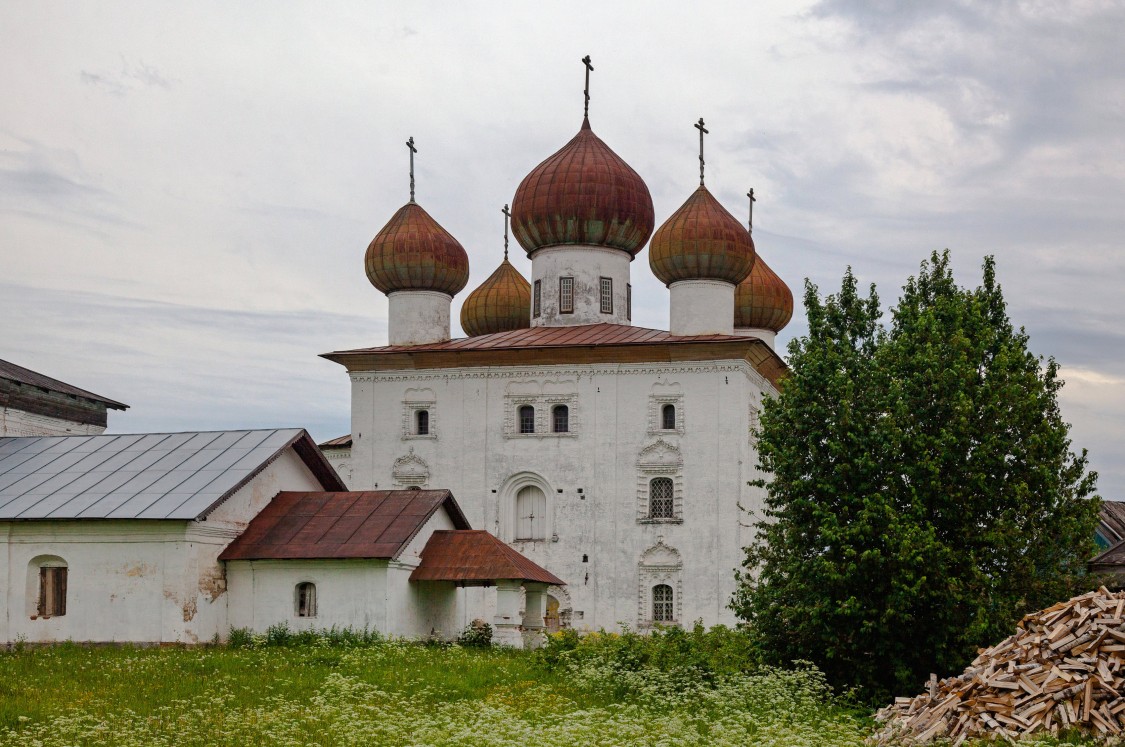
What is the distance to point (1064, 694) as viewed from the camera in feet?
39.2

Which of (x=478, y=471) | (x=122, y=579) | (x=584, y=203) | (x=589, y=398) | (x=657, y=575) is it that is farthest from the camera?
(x=584, y=203)

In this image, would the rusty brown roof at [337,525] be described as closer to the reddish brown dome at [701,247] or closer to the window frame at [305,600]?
the window frame at [305,600]

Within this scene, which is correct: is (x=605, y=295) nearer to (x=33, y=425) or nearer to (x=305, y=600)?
(x=305, y=600)

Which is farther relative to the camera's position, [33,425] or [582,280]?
[582,280]

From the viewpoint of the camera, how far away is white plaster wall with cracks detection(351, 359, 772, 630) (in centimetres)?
2714

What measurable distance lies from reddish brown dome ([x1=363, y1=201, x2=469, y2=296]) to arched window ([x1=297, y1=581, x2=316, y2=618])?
1090 cm

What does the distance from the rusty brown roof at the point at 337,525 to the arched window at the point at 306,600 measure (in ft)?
1.96

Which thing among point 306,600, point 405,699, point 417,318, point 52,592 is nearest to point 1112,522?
point 417,318

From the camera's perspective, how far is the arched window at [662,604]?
27.1 m

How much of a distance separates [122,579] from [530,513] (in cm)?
1023

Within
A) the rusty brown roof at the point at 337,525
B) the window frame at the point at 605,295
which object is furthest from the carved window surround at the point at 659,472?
the rusty brown roof at the point at 337,525

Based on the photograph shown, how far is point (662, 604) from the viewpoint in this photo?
27.2m

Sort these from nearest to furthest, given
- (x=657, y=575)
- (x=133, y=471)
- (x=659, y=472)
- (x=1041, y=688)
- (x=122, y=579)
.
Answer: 1. (x=1041, y=688)
2. (x=122, y=579)
3. (x=133, y=471)
4. (x=657, y=575)
5. (x=659, y=472)

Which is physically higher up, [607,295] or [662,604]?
[607,295]
